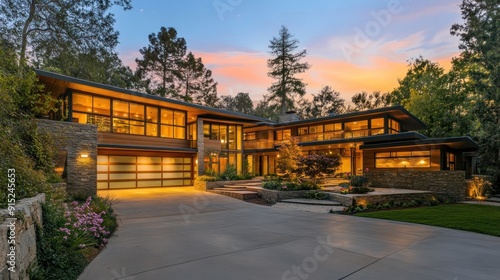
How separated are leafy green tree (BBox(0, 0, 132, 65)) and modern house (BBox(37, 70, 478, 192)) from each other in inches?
105

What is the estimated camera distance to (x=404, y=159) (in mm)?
18234

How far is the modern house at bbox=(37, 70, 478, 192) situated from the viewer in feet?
52.1

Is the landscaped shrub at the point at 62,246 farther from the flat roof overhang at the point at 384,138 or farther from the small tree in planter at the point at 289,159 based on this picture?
the flat roof overhang at the point at 384,138

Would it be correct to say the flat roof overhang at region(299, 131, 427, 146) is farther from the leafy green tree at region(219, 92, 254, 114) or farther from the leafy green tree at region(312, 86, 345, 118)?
the leafy green tree at region(219, 92, 254, 114)

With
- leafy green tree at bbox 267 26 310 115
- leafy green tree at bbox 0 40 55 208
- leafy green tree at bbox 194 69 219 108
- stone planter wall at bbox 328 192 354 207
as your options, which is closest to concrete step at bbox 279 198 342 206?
stone planter wall at bbox 328 192 354 207

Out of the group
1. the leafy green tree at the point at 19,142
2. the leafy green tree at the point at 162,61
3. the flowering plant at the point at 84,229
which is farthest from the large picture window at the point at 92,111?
the leafy green tree at the point at 162,61

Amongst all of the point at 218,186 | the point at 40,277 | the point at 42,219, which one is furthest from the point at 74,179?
the point at 40,277

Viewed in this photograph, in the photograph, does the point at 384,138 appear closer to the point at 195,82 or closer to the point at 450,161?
the point at 450,161


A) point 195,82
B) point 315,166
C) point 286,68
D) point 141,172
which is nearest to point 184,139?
point 141,172

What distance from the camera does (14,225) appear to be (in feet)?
9.50

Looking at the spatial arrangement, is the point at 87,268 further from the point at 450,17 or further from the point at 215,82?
the point at 215,82

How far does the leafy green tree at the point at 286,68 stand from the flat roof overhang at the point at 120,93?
59.9 feet

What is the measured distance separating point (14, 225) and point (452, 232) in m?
8.99

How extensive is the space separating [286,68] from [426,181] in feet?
92.0
